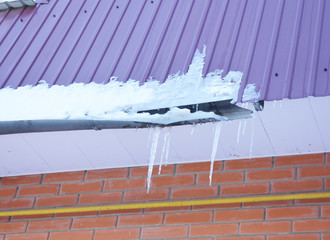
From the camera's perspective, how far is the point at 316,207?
395 centimetres

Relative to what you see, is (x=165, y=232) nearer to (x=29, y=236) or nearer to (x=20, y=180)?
(x=29, y=236)

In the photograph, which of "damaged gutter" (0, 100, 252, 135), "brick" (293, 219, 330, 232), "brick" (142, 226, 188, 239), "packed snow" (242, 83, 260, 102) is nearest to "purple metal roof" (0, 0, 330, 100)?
"packed snow" (242, 83, 260, 102)

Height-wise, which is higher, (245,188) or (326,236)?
(245,188)

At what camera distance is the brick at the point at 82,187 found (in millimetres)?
4609

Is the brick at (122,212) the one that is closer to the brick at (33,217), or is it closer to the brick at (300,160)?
the brick at (33,217)

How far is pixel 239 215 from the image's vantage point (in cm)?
409

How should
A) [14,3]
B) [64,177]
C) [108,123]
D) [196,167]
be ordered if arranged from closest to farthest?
[108,123]
[196,167]
[64,177]
[14,3]

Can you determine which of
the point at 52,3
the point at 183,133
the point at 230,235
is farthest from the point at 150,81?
the point at 52,3

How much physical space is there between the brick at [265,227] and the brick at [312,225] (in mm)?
47

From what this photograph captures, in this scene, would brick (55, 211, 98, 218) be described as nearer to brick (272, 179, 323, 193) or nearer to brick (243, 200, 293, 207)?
brick (243, 200, 293, 207)

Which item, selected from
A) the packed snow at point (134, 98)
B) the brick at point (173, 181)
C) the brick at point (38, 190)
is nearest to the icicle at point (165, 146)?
the packed snow at point (134, 98)

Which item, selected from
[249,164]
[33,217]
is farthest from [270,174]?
[33,217]

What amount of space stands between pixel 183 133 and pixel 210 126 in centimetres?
20

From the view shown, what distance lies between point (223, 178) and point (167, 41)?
90 centimetres
